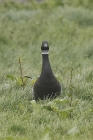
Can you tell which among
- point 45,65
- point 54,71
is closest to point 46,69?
point 45,65

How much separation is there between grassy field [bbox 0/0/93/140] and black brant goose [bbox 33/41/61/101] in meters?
0.11

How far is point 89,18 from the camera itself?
10.2 m

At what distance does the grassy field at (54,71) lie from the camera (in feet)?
11.5

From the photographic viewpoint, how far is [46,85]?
417 centimetres

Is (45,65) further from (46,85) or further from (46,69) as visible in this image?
(46,85)

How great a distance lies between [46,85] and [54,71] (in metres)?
1.53

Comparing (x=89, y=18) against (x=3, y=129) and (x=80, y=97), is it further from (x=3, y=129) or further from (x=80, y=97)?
(x=3, y=129)

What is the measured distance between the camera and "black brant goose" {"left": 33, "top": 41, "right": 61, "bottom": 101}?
13.6 ft

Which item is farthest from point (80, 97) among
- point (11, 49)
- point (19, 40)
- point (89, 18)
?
point (89, 18)

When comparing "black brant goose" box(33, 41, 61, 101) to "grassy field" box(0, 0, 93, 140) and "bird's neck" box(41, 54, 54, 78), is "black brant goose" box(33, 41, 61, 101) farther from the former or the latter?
"grassy field" box(0, 0, 93, 140)

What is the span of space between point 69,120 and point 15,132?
0.53 metres

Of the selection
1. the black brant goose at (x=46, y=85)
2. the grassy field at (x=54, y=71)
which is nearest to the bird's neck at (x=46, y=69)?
the black brant goose at (x=46, y=85)

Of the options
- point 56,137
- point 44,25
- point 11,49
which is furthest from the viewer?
point 44,25

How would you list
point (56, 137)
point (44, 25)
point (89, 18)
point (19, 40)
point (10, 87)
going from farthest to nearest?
point (89, 18) → point (44, 25) → point (19, 40) → point (10, 87) → point (56, 137)
